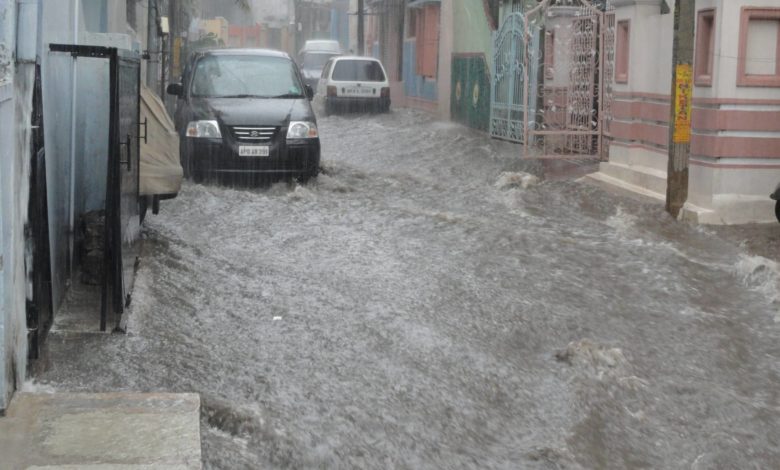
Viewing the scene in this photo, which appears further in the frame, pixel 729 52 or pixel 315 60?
pixel 315 60

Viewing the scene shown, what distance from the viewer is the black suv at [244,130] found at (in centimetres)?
1359

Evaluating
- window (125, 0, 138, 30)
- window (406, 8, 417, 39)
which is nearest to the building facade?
window (125, 0, 138, 30)

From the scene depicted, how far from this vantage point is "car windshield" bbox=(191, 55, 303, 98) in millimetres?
14406

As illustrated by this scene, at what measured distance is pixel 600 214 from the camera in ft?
41.2

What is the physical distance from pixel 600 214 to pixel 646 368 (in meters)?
5.73

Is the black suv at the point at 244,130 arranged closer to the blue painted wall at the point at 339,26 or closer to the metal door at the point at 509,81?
the metal door at the point at 509,81

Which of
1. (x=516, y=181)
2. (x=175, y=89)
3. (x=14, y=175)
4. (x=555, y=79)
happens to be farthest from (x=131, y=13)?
(x=14, y=175)

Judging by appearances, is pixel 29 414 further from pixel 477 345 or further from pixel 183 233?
pixel 183 233

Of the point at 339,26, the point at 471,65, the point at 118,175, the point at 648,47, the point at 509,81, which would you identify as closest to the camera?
the point at 118,175

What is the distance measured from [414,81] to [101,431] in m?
29.2

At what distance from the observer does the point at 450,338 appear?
24.6 feet

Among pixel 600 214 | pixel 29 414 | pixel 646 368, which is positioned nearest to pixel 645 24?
pixel 600 214

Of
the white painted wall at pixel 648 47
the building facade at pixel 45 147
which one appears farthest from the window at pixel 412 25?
the building facade at pixel 45 147

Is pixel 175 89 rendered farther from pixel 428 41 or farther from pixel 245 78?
pixel 428 41
